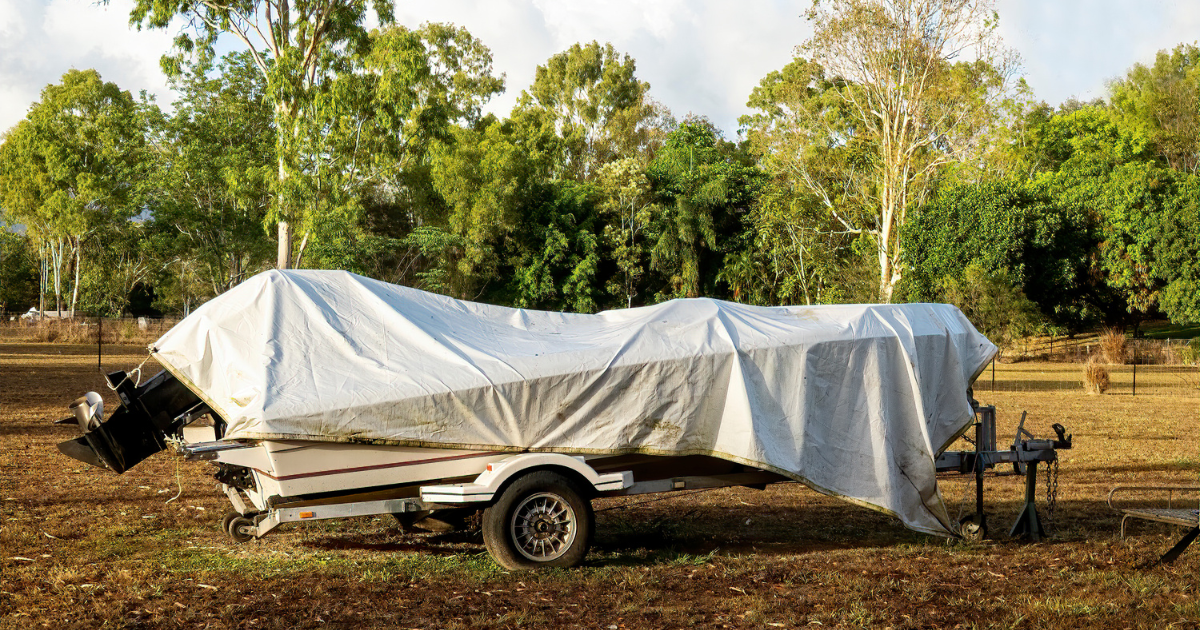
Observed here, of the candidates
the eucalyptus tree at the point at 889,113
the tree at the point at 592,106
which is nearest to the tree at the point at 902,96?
the eucalyptus tree at the point at 889,113

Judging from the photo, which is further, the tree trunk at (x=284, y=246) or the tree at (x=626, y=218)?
the tree at (x=626, y=218)

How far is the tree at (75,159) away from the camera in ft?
159

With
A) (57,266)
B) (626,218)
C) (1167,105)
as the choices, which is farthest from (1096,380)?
(57,266)

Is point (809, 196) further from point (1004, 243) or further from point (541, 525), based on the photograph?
point (541, 525)

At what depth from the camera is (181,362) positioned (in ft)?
23.9

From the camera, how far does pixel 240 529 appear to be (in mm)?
8117

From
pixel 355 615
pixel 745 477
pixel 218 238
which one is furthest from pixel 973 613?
pixel 218 238

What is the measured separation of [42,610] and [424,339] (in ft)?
9.80

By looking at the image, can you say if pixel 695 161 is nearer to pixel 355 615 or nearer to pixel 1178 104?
pixel 1178 104

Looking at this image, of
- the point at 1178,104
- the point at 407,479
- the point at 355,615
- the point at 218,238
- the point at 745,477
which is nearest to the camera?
the point at 355,615

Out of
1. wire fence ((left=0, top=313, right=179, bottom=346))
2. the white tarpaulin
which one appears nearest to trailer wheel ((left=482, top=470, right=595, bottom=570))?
the white tarpaulin

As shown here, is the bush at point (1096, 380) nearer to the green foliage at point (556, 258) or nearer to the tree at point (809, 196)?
the tree at point (809, 196)

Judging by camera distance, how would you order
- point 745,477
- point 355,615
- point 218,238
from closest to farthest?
point 355,615 < point 745,477 < point 218,238

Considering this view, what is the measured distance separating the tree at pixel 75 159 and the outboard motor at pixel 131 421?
4277cm
